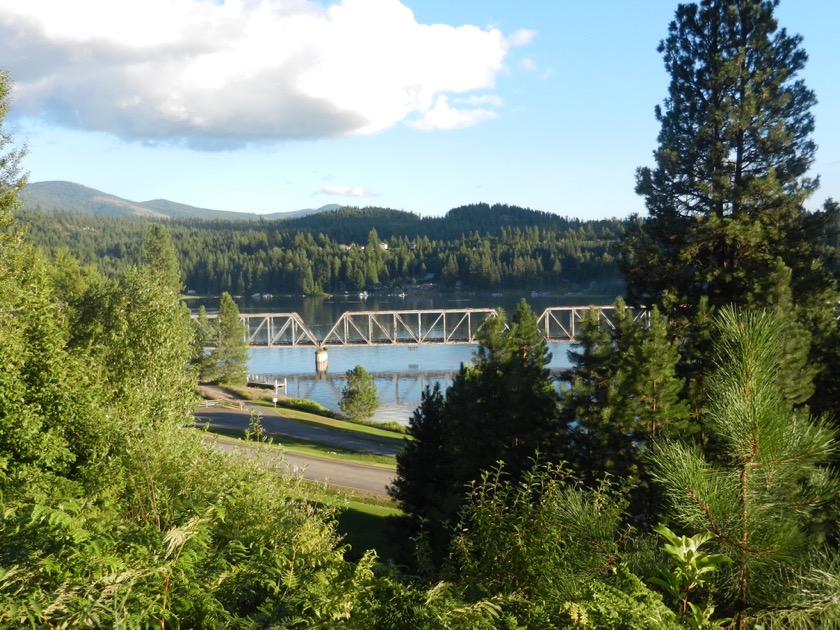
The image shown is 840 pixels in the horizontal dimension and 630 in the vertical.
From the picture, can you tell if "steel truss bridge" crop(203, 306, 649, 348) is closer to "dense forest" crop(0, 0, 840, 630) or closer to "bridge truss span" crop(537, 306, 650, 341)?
"bridge truss span" crop(537, 306, 650, 341)

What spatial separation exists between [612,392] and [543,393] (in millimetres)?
1997

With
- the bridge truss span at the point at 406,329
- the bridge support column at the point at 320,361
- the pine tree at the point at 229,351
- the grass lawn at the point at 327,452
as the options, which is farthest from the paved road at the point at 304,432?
the bridge support column at the point at 320,361

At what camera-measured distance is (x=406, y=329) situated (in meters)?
60.8

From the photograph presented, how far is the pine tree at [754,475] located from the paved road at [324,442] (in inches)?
554

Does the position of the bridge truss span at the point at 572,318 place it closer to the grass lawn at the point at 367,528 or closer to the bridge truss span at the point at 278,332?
the grass lawn at the point at 367,528

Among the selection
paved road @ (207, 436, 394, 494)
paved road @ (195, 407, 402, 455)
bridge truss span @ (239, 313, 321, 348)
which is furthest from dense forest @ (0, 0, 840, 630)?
bridge truss span @ (239, 313, 321, 348)

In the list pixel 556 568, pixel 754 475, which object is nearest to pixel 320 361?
pixel 556 568

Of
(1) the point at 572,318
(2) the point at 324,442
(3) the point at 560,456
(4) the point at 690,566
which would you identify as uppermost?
(4) the point at 690,566

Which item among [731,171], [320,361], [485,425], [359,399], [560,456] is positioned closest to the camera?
[560,456]

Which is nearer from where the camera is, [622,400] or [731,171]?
[622,400]

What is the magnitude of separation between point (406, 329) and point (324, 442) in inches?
1406

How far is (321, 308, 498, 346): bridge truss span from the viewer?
164 ft

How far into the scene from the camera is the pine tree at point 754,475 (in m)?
2.48

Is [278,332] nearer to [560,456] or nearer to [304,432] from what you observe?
[304,432]
